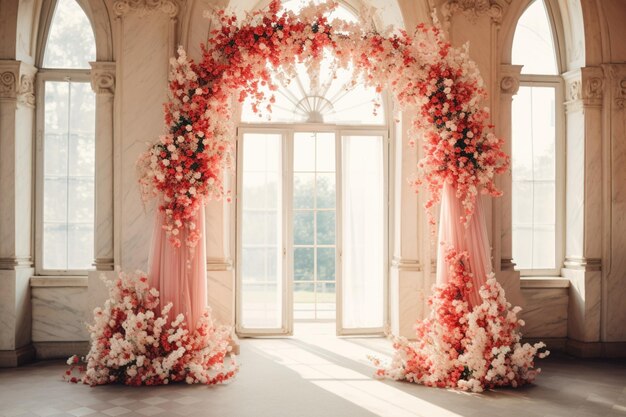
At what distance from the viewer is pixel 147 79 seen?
6270mm

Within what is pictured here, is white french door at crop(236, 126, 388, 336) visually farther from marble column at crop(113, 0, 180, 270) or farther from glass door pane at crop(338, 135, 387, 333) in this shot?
marble column at crop(113, 0, 180, 270)

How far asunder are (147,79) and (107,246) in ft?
6.10

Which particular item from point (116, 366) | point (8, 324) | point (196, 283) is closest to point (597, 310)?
point (196, 283)

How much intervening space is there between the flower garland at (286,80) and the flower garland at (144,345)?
674 millimetres

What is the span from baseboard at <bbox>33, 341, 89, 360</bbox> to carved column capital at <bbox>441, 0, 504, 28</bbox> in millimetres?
Result: 5316

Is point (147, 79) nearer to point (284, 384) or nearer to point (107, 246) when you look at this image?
point (107, 246)

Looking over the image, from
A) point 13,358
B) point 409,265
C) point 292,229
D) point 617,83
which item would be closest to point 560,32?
point 617,83

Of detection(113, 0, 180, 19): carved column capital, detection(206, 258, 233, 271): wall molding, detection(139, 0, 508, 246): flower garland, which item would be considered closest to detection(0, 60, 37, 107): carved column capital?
detection(113, 0, 180, 19): carved column capital

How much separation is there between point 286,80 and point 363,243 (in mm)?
2790

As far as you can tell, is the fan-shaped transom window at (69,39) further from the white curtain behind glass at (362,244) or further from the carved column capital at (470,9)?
the carved column capital at (470,9)

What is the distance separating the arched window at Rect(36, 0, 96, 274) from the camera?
6770 mm

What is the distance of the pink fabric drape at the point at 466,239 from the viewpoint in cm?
561

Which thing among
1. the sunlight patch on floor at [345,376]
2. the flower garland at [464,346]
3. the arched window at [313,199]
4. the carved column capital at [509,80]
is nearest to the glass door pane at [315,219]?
the arched window at [313,199]

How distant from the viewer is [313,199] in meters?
7.91
